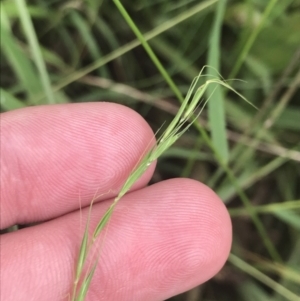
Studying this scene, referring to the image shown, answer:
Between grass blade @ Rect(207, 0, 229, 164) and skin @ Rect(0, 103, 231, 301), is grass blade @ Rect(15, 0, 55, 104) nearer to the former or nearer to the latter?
skin @ Rect(0, 103, 231, 301)

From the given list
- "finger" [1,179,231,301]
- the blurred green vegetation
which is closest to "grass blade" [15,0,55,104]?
the blurred green vegetation

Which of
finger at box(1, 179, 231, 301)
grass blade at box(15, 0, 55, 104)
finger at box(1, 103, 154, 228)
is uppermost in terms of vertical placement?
grass blade at box(15, 0, 55, 104)

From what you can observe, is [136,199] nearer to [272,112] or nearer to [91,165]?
[91,165]

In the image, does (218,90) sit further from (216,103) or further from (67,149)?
(67,149)

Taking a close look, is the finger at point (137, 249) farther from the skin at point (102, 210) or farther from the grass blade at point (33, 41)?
the grass blade at point (33, 41)

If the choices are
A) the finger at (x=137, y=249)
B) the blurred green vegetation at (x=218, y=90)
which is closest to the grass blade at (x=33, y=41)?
the blurred green vegetation at (x=218, y=90)

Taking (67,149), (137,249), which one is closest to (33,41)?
(67,149)
